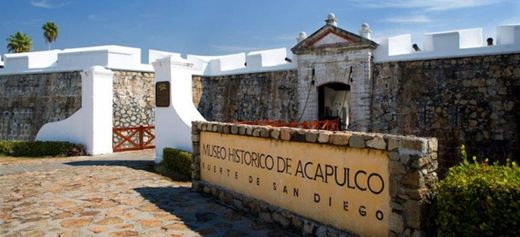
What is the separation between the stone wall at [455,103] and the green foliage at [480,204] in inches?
355

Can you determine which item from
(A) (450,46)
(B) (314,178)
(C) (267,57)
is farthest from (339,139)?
(C) (267,57)

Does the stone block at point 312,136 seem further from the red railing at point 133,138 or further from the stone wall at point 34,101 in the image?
the stone wall at point 34,101

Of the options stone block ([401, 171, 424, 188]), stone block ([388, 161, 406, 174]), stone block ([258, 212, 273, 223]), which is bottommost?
stone block ([258, 212, 273, 223])

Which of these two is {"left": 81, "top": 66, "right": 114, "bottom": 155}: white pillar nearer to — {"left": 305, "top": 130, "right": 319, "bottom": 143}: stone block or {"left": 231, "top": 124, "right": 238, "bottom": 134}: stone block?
{"left": 231, "top": 124, "right": 238, "bottom": 134}: stone block

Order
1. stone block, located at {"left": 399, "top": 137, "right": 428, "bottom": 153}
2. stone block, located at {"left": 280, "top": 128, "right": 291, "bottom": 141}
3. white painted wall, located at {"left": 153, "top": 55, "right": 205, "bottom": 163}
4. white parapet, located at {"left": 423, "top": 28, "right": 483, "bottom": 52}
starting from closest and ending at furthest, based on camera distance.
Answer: stone block, located at {"left": 399, "top": 137, "right": 428, "bottom": 153} < stone block, located at {"left": 280, "top": 128, "right": 291, "bottom": 141} < white painted wall, located at {"left": 153, "top": 55, "right": 205, "bottom": 163} < white parapet, located at {"left": 423, "top": 28, "right": 483, "bottom": 52}

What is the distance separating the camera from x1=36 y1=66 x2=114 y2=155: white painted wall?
11.7 metres

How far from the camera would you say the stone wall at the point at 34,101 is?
599 inches

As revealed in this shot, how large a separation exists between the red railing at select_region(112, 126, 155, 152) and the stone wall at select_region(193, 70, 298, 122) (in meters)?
3.44

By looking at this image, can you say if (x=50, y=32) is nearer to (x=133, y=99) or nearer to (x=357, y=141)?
(x=133, y=99)

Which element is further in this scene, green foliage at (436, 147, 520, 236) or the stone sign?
the stone sign

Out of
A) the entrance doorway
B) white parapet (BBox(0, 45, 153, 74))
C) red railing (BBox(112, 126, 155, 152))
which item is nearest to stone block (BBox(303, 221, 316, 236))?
red railing (BBox(112, 126, 155, 152))

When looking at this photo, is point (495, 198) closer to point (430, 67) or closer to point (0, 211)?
point (0, 211)

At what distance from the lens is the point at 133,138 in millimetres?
14406

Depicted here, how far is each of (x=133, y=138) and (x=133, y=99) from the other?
1.77 m
